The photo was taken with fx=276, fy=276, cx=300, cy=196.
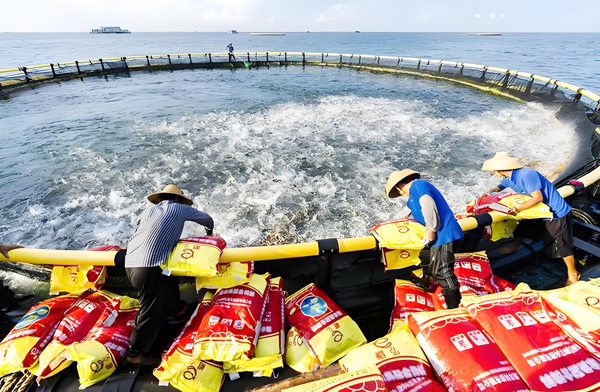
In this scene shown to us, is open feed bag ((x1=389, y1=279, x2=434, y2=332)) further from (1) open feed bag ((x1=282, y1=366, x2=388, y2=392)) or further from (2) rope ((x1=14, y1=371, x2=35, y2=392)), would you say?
(2) rope ((x1=14, y1=371, x2=35, y2=392))

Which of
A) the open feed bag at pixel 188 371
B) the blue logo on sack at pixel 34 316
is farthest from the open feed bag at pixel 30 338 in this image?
the open feed bag at pixel 188 371

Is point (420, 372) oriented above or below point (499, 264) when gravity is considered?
above

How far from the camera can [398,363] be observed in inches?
75.0

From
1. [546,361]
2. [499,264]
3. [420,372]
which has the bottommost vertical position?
[499,264]

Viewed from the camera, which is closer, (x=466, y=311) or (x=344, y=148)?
(x=466, y=311)

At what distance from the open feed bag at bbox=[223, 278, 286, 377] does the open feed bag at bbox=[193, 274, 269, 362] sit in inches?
2.7

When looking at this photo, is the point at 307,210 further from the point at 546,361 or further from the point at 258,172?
the point at 546,361

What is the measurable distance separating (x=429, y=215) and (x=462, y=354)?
1.19 meters

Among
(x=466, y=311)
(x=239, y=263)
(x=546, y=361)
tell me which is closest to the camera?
(x=546, y=361)

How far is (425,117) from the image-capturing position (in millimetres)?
12062

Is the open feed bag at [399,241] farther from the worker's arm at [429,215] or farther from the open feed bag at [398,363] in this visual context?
the open feed bag at [398,363]

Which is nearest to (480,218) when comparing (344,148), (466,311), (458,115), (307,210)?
(466,311)

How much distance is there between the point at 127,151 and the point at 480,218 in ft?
30.7

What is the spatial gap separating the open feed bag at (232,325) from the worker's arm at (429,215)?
1657mm
